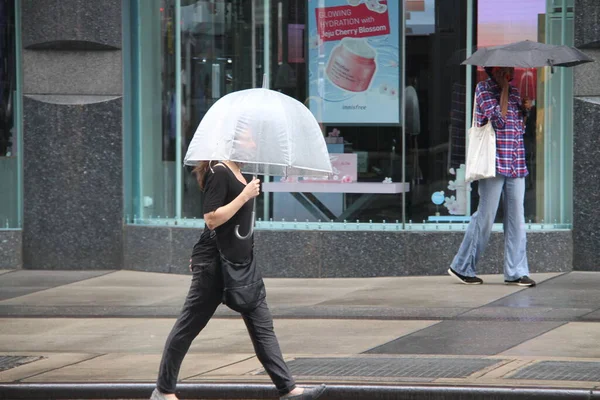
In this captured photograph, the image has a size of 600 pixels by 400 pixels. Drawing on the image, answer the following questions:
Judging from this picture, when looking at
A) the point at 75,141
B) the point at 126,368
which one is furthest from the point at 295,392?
the point at 75,141

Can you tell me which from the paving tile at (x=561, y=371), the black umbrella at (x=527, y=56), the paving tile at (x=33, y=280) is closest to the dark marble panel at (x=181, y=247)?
the paving tile at (x=33, y=280)

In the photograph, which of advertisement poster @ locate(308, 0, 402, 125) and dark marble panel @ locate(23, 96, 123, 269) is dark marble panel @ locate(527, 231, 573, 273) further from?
dark marble panel @ locate(23, 96, 123, 269)

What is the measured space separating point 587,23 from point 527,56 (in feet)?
5.07

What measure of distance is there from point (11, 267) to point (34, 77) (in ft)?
6.77

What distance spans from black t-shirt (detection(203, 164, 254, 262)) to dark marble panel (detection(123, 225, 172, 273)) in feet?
20.2

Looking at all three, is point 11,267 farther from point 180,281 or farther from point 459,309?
point 459,309

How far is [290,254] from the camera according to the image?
38.3 ft

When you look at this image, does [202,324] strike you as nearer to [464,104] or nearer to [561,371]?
[561,371]

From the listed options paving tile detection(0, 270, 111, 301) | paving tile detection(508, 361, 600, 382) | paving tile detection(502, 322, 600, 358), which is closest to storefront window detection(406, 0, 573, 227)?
paving tile detection(502, 322, 600, 358)

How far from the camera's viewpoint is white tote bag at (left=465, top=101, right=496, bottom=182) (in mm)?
10250

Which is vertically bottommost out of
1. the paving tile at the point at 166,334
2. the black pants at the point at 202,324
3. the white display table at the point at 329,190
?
the paving tile at the point at 166,334

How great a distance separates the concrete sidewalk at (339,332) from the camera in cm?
704

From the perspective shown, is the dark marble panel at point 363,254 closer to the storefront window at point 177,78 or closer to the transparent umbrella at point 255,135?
the storefront window at point 177,78

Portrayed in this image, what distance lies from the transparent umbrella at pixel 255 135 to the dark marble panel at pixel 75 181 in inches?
252
